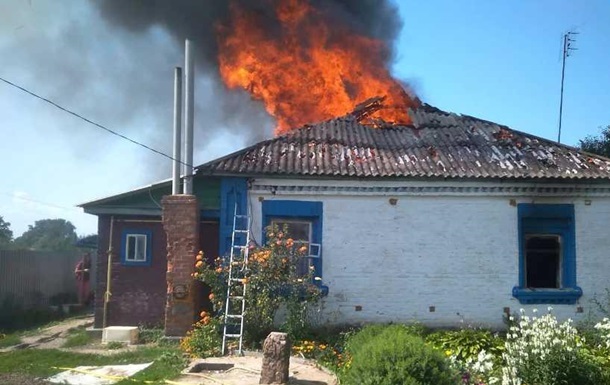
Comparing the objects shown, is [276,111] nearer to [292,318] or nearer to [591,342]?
[292,318]

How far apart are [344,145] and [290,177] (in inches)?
72.7

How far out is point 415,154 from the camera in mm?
13578

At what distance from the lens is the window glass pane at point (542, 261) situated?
13227 mm

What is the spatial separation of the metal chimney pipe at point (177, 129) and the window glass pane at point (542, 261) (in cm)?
763

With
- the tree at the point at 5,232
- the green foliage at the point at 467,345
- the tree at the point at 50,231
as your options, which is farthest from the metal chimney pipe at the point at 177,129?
the tree at the point at 50,231

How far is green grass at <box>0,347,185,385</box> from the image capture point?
970 cm

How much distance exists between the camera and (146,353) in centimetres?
1145

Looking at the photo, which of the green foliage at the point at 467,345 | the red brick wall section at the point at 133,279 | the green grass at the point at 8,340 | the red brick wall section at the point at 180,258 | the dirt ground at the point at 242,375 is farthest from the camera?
the red brick wall section at the point at 133,279

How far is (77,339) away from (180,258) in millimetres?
3375

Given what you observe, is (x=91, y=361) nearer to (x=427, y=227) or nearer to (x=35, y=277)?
(x=427, y=227)

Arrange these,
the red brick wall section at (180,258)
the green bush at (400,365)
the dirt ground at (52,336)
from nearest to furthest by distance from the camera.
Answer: the green bush at (400,365) → the red brick wall section at (180,258) → the dirt ground at (52,336)

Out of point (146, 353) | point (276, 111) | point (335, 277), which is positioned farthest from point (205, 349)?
point (276, 111)

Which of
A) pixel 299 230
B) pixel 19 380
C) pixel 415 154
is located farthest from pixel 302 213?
pixel 19 380

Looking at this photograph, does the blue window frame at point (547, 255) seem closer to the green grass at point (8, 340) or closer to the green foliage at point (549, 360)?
the green foliage at point (549, 360)
